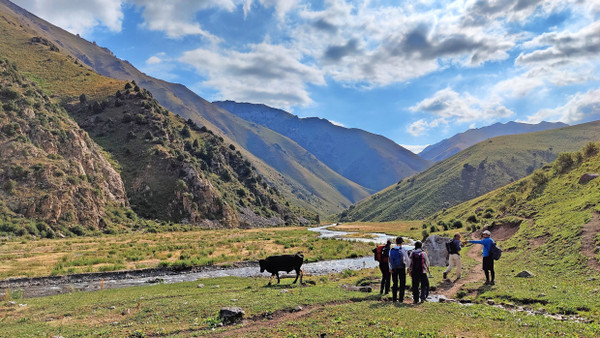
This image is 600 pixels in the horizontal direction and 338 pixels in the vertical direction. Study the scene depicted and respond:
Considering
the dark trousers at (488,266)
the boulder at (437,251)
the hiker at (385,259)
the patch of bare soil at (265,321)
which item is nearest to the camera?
the patch of bare soil at (265,321)

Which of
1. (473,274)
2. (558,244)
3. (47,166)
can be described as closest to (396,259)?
(473,274)

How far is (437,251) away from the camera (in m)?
30.4

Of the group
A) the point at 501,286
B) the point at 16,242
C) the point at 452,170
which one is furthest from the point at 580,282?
the point at 452,170

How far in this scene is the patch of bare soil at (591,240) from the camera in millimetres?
18281

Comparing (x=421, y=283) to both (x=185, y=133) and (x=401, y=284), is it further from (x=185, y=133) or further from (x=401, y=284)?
(x=185, y=133)

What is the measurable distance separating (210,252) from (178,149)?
260ft

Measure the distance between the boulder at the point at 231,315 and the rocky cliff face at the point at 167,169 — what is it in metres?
80.3

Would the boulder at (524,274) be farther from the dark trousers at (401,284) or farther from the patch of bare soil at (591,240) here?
the dark trousers at (401,284)

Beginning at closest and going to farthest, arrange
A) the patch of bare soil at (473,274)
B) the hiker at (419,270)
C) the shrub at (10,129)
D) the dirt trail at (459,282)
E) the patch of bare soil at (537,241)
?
1. the hiker at (419,270)
2. the dirt trail at (459,282)
3. the patch of bare soil at (473,274)
4. the patch of bare soil at (537,241)
5. the shrub at (10,129)

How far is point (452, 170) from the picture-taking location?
19638 centimetres

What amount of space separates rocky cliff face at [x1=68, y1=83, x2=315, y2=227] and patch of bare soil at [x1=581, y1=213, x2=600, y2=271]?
86153mm

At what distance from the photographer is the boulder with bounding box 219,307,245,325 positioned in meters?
14.4

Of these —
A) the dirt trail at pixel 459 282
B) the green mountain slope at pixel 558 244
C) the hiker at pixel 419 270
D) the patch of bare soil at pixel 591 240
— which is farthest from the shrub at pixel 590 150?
the hiker at pixel 419 270

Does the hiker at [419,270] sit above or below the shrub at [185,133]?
below
